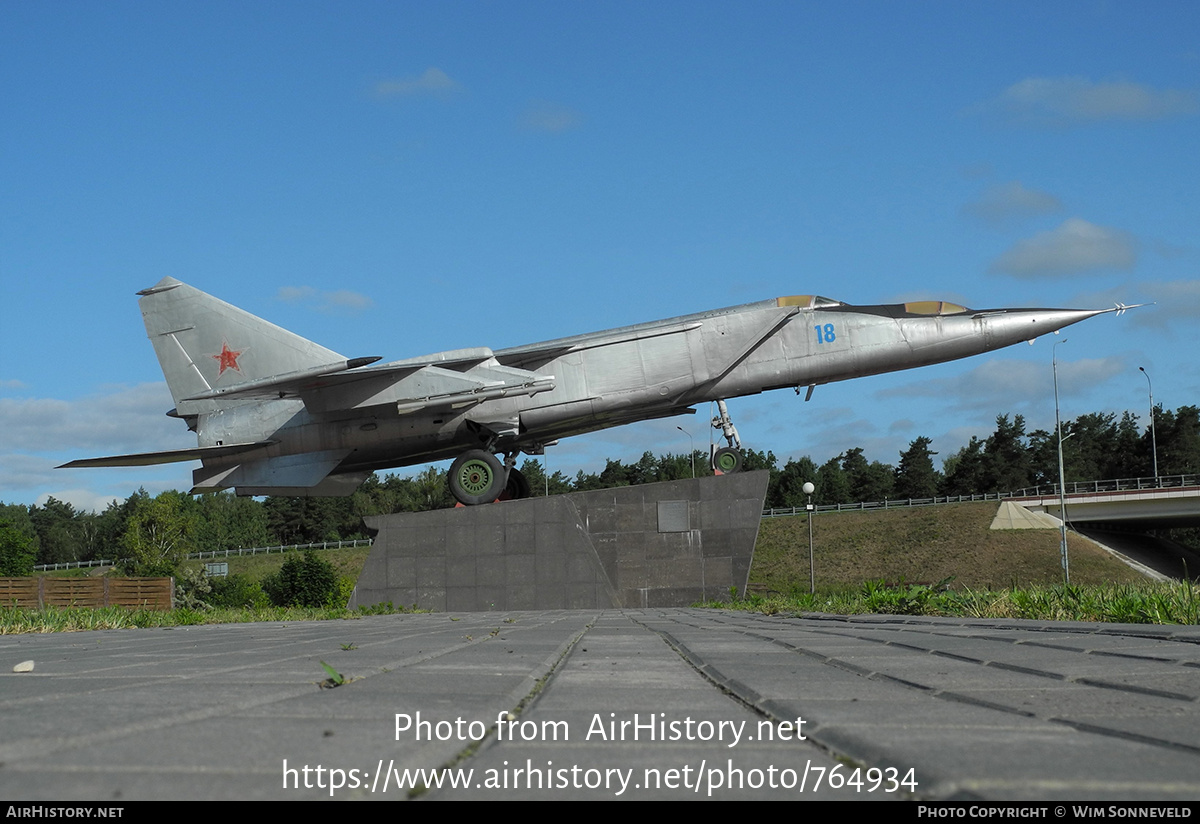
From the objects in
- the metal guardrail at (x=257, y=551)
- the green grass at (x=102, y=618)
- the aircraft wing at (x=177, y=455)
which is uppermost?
the aircraft wing at (x=177, y=455)

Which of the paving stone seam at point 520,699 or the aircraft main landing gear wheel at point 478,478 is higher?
the aircraft main landing gear wheel at point 478,478

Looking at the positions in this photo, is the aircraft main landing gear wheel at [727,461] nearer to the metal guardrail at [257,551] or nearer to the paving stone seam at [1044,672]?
the paving stone seam at [1044,672]

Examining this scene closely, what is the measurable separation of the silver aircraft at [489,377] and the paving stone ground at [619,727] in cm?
1579

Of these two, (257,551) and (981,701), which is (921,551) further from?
(257,551)

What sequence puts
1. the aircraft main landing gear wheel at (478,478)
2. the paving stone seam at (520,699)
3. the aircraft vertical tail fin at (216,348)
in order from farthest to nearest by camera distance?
the aircraft vertical tail fin at (216,348) < the aircraft main landing gear wheel at (478,478) < the paving stone seam at (520,699)

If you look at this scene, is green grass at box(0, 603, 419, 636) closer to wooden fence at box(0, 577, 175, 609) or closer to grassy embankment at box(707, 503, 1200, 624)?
wooden fence at box(0, 577, 175, 609)

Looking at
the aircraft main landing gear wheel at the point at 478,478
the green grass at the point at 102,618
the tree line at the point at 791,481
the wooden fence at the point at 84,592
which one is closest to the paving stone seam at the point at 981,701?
→ the green grass at the point at 102,618

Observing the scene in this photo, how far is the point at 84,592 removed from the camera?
21.4m

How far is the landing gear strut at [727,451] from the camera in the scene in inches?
832

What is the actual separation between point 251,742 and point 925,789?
134 centimetres

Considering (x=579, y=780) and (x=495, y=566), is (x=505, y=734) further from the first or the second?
(x=495, y=566)

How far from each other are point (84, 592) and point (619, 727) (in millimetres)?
22909
